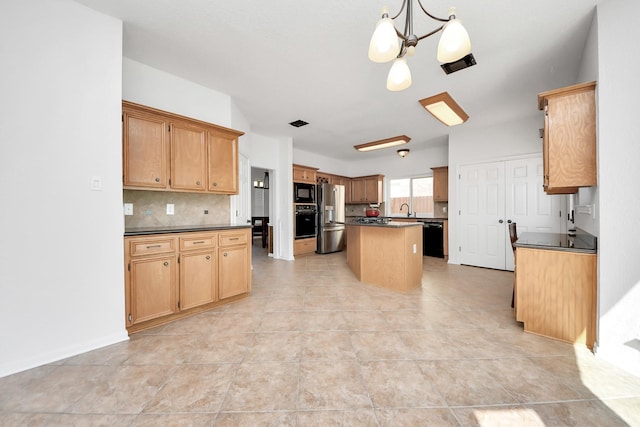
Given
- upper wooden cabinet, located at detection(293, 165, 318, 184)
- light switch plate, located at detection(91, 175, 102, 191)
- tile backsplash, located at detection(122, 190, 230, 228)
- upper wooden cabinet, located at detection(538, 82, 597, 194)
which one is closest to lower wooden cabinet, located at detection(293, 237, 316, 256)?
upper wooden cabinet, located at detection(293, 165, 318, 184)

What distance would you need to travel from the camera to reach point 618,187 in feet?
5.61

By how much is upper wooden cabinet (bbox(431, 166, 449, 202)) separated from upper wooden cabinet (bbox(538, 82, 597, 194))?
3.64m

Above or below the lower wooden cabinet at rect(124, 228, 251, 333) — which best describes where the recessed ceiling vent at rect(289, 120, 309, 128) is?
above

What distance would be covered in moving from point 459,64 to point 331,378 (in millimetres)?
A: 3204

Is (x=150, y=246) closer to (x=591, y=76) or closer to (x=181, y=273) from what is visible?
(x=181, y=273)

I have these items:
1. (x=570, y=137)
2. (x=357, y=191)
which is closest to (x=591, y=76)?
(x=570, y=137)

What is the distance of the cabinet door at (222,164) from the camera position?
2.88 m

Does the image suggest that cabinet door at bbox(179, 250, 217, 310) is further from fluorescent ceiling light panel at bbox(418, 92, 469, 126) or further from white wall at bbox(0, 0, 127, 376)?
fluorescent ceiling light panel at bbox(418, 92, 469, 126)

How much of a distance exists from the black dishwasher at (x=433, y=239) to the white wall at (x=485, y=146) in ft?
1.56

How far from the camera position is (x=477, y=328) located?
2.20 m

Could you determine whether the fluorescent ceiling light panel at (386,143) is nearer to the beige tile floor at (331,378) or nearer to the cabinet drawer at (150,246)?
the beige tile floor at (331,378)

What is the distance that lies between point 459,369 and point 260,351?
143cm

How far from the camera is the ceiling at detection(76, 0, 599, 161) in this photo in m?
1.91

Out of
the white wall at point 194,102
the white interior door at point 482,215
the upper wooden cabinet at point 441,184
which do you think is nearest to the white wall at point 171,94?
the white wall at point 194,102
